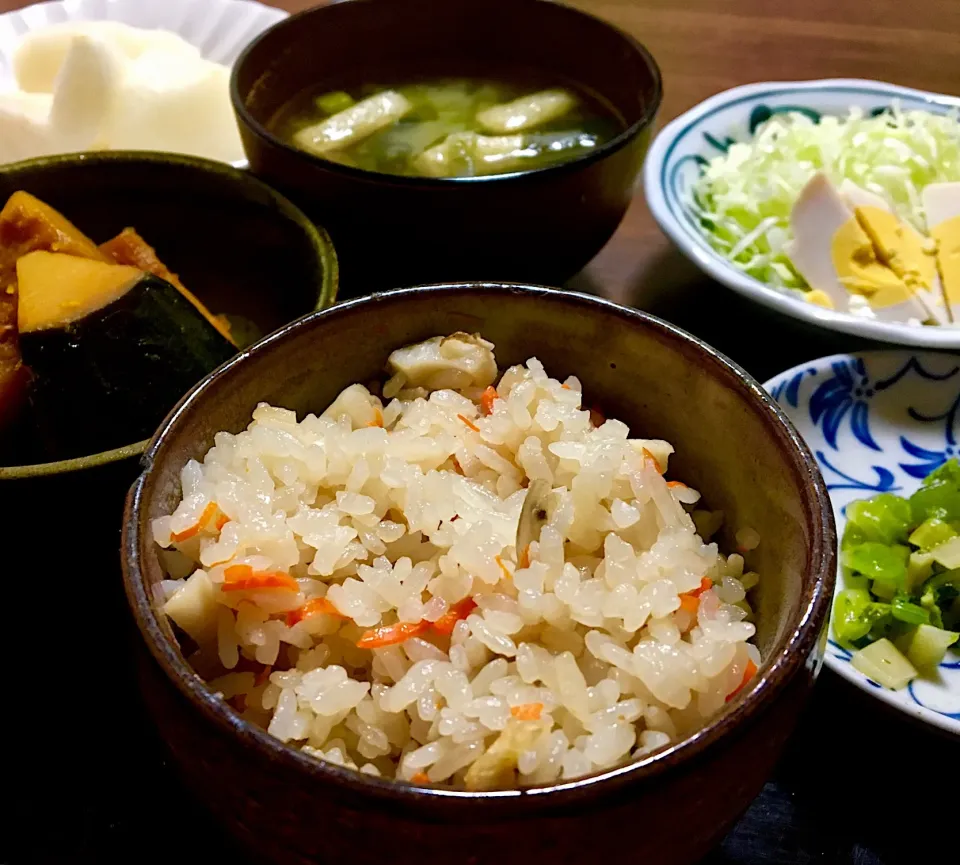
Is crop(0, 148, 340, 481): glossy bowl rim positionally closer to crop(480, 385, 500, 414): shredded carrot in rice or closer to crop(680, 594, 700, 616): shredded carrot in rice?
crop(480, 385, 500, 414): shredded carrot in rice

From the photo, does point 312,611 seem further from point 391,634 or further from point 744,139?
point 744,139

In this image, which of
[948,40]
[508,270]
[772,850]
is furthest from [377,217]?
[948,40]

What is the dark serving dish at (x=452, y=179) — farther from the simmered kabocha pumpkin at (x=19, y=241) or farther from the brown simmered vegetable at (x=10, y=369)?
the brown simmered vegetable at (x=10, y=369)

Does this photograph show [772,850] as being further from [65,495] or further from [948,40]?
[948,40]

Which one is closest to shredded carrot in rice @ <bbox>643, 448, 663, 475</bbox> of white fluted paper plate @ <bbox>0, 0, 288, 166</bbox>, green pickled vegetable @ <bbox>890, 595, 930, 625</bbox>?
green pickled vegetable @ <bbox>890, 595, 930, 625</bbox>

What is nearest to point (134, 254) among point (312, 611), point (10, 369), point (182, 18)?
point (10, 369)
